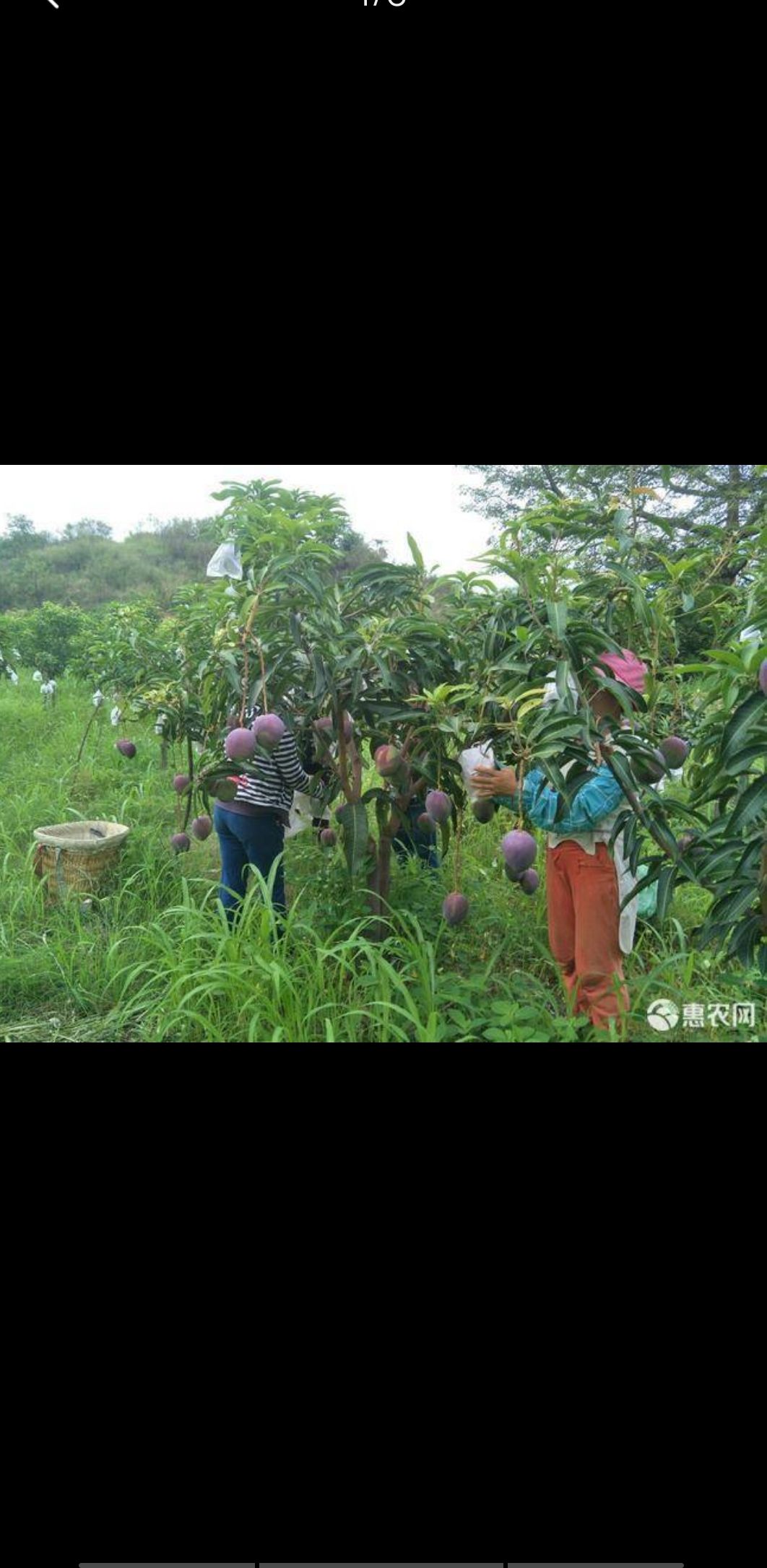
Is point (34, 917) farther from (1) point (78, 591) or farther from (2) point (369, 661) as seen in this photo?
(2) point (369, 661)

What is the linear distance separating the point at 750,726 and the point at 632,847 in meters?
0.29

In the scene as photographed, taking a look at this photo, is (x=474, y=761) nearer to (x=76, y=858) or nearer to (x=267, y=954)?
(x=267, y=954)

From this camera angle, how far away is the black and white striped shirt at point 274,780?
5.51 feet

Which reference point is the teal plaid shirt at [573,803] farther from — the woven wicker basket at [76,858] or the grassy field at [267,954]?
the woven wicker basket at [76,858]

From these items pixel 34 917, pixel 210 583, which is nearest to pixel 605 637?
pixel 210 583

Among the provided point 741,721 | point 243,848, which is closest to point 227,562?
point 243,848

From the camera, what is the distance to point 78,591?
65.4 inches

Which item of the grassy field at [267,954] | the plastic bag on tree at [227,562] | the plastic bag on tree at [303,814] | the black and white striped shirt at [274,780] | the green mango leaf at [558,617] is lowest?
the grassy field at [267,954]

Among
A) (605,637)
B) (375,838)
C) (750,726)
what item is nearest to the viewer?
(750,726)

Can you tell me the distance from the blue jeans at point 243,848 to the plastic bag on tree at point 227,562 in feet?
1.46

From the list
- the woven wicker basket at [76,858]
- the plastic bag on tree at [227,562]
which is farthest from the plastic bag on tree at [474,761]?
the woven wicker basket at [76,858]

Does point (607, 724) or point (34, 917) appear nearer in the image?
point (607, 724)

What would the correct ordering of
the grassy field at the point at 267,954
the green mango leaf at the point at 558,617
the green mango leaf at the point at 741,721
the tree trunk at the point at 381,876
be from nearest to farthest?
the green mango leaf at the point at 741,721 → the green mango leaf at the point at 558,617 → the grassy field at the point at 267,954 → the tree trunk at the point at 381,876

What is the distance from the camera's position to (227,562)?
1612 millimetres
